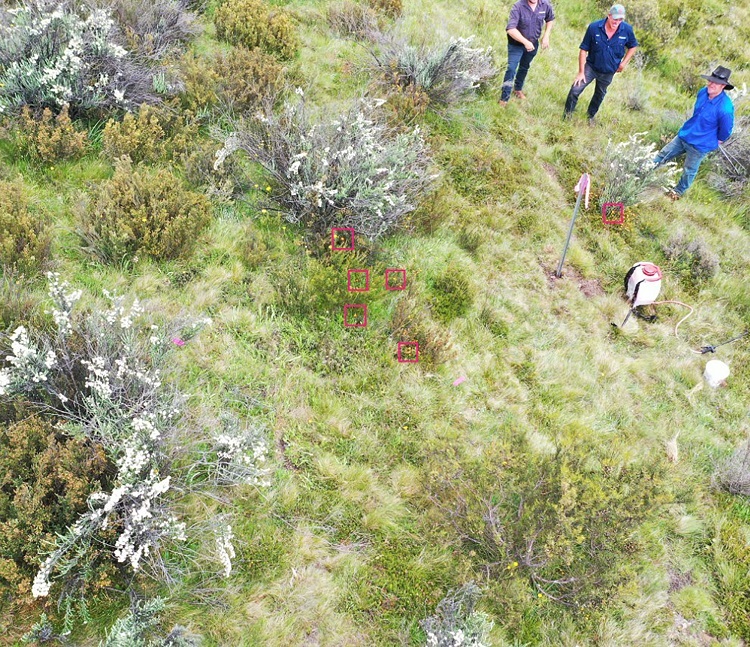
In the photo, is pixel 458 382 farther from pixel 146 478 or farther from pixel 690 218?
pixel 690 218

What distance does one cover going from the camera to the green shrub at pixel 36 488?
3.47m

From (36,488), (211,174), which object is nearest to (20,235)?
(211,174)

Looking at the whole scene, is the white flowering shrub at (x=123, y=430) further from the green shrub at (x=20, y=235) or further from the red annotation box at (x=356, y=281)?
the red annotation box at (x=356, y=281)

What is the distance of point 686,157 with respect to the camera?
27.7 ft

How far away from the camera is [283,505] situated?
174 inches

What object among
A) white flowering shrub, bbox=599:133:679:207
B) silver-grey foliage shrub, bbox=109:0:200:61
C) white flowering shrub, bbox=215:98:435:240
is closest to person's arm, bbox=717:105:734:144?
white flowering shrub, bbox=599:133:679:207

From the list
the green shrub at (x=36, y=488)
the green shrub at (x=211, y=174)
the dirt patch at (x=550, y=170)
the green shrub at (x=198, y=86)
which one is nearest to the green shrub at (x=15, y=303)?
the green shrub at (x=36, y=488)

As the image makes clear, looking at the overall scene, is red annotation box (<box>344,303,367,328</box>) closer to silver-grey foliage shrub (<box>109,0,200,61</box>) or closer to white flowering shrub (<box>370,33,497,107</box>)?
white flowering shrub (<box>370,33,497,107</box>)

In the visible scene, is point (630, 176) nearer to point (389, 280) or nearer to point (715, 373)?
point (715, 373)

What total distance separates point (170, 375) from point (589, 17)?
11788 millimetres

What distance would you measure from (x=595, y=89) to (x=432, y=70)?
111 inches

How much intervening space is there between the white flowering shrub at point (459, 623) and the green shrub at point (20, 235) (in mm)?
4404

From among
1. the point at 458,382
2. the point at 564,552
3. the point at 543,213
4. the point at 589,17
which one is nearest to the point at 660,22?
the point at 589,17

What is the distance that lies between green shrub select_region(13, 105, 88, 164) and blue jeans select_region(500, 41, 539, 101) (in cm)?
609
